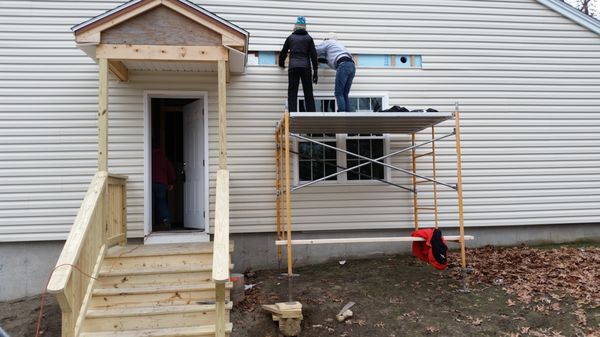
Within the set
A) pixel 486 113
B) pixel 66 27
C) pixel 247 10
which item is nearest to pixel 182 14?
pixel 247 10

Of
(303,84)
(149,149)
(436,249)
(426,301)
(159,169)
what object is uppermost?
(303,84)

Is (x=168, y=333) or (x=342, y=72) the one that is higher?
(x=342, y=72)

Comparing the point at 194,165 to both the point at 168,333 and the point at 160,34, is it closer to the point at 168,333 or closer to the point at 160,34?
the point at 160,34

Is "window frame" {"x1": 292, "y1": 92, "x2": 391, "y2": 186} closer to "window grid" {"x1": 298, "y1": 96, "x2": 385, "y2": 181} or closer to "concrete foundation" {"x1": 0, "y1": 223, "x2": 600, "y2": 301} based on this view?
"window grid" {"x1": 298, "y1": 96, "x2": 385, "y2": 181}

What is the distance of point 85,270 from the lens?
4.75 m

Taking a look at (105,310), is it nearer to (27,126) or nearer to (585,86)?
(27,126)

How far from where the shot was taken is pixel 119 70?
6.65 metres

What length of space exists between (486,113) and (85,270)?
694 centimetres

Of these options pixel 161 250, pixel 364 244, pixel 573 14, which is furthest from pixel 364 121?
pixel 573 14

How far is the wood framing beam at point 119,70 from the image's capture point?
637 centimetres

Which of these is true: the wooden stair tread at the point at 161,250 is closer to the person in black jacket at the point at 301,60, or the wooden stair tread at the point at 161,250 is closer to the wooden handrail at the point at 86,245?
the wooden handrail at the point at 86,245

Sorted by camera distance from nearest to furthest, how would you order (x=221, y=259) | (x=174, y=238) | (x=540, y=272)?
(x=221, y=259), (x=540, y=272), (x=174, y=238)

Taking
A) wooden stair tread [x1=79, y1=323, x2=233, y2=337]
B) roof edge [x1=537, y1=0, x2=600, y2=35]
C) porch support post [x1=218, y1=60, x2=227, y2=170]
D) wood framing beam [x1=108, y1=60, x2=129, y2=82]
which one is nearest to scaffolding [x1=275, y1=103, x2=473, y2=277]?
porch support post [x1=218, y1=60, x2=227, y2=170]

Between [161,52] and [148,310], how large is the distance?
3.22m
